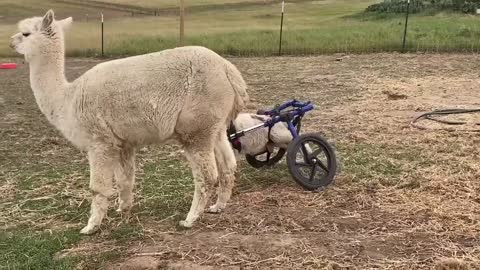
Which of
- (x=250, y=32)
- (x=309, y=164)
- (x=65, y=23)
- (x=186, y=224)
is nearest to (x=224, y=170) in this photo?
(x=186, y=224)

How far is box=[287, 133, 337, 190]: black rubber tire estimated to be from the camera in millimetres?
6062

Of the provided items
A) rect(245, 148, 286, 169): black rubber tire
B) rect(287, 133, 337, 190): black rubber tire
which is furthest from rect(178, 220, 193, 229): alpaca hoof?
rect(245, 148, 286, 169): black rubber tire

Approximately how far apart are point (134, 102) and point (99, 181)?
0.76 metres

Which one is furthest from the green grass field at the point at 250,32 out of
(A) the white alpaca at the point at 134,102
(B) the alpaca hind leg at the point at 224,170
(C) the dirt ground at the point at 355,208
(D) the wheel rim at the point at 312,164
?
(B) the alpaca hind leg at the point at 224,170

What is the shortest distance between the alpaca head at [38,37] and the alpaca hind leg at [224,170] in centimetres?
170

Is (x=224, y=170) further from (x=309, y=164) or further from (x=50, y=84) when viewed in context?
(x=50, y=84)

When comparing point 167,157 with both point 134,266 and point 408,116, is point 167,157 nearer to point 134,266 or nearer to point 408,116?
point 134,266

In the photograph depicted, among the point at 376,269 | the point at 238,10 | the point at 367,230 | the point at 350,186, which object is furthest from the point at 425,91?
the point at 238,10

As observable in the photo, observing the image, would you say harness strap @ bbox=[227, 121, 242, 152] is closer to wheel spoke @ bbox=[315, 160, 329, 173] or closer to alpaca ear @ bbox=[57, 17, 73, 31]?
wheel spoke @ bbox=[315, 160, 329, 173]

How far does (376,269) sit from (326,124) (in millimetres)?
4960

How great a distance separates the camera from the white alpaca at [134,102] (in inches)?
199

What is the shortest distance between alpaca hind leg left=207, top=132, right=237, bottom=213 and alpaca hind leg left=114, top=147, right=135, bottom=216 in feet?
2.54

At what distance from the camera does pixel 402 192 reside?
19.5 feet

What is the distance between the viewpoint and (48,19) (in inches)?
208
